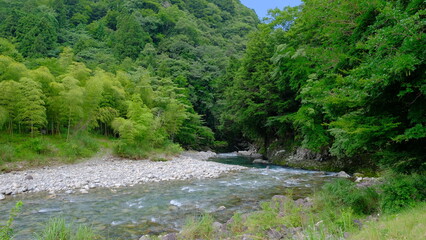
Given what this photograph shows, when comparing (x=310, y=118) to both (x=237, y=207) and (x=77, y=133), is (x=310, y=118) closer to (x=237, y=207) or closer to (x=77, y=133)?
(x=237, y=207)

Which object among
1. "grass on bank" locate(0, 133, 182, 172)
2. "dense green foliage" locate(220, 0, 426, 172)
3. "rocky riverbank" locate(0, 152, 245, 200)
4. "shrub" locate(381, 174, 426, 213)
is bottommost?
"rocky riverbank" locate(0, 152, 245, 200)

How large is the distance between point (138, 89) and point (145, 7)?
44.3 meters

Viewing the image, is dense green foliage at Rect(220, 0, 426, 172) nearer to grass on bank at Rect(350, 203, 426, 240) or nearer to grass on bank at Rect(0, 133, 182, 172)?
grass on bank at Rect(350, 203, 426, 240)

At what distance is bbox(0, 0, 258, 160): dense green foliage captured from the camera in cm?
1580

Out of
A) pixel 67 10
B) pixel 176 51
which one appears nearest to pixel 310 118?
pixel 176 51

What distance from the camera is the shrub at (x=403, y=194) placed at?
4.37 meters

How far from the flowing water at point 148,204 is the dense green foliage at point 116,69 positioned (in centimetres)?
766

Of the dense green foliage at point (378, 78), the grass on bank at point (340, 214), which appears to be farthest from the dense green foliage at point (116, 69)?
the dense green foliage at point (378, 78)

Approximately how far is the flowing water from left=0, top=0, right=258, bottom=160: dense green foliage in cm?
766

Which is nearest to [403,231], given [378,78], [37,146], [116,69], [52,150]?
[378,78]

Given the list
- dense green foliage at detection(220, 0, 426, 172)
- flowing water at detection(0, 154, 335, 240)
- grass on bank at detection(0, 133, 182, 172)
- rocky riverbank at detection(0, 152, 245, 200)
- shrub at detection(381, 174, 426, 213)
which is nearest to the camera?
dense green foliage at detection(220, 0, 426, 172)

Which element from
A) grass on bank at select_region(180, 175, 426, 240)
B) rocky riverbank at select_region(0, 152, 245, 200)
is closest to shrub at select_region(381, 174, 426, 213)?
grass on bank at select_region(180, 175, 426, 240)

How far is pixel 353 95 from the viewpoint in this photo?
488cm

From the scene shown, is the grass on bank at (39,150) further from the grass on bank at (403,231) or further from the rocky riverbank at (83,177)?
the grass on bank at (403,231)
